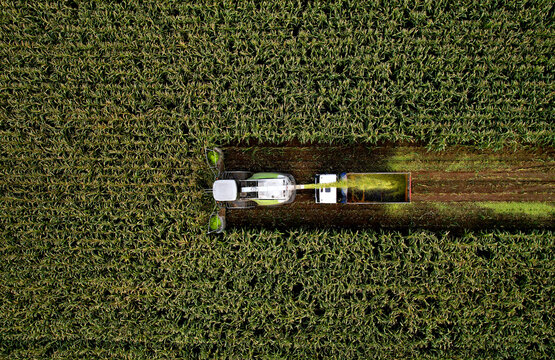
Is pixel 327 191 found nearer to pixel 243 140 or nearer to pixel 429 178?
pixel 243 140

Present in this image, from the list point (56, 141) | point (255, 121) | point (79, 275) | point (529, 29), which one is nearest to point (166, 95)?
point (255, 121)

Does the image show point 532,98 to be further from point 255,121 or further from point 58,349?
point 58,349

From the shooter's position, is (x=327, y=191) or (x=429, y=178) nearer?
(x=327, y=191)

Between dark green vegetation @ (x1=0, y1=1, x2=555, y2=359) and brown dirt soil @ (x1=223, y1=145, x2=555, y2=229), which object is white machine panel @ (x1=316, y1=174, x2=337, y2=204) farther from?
dark green vegetation @ (x1=0, y1=1, x2=555, y2=359)

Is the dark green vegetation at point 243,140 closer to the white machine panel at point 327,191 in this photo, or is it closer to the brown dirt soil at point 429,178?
the brown dirt soil at point 429,178

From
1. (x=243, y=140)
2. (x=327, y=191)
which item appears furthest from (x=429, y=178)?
(x=243, y=140)

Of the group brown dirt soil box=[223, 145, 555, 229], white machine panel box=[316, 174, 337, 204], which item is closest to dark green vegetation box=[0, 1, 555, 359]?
brown dirt soil box=[223, 145, 555, 229]
